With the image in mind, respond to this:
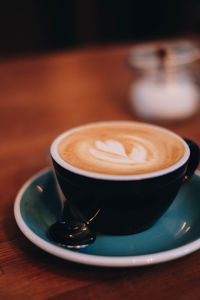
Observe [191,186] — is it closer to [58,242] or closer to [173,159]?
[173,159]

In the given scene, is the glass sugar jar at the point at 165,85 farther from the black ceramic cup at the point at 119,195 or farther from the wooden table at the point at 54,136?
the black ceramic cup at the point at 119,195

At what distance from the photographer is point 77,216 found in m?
0.45

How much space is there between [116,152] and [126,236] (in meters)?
0.11

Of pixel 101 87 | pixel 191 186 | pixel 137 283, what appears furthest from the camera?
pixel 101 87

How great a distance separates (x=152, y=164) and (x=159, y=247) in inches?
3.8

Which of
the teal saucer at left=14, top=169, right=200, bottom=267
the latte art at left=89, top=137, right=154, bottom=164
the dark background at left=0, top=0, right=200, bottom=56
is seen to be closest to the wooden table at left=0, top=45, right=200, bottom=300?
the teal saucer at left=14, top=169, right=200, bottom=267

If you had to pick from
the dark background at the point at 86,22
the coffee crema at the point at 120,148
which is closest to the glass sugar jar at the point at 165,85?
the coffee crema at the point at 120,148

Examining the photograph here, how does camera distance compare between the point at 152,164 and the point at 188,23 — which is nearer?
the point at 152,164

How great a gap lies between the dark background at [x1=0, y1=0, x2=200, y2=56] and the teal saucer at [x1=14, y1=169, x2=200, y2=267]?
9.49 ft

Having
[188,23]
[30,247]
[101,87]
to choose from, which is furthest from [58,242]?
[188,23]

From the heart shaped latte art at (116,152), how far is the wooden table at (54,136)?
130 mm

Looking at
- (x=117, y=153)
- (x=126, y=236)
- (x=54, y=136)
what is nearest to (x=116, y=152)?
(x=117, y=153)

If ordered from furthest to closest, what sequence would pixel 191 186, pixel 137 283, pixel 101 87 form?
pixel 101 87 < pixel 191 186 < pixel 137 283

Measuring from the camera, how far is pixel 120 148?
478 mm
